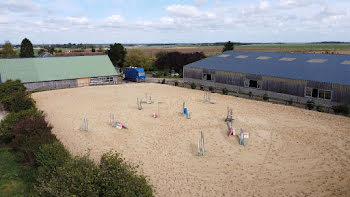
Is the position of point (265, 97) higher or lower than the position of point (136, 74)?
lower

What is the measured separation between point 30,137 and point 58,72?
31.6 metres

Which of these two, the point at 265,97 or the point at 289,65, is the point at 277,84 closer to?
the point at 265,97

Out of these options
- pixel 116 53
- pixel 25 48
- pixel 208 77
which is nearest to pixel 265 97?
pixel 208 77

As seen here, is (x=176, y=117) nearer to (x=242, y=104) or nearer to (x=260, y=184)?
(x=242, y=104)

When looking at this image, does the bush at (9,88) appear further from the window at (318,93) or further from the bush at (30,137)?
the window at (318,93)

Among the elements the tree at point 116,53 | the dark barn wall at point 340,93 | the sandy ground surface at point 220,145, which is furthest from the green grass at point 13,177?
the tree at point 116,53

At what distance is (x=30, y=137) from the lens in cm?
1839

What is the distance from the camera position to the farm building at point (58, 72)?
4419cm

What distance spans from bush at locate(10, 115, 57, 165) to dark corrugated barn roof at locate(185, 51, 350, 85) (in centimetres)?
2865

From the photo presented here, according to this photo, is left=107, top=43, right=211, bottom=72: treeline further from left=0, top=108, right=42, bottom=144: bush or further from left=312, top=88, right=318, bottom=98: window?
left=0, top=108, right=42, bottom=144: bush

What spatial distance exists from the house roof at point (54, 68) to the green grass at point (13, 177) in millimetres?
27386

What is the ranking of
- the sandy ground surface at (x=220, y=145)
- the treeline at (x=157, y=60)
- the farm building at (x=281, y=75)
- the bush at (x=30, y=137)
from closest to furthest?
the sandy ground surface at (x=220, y=145) < the bush at (x=30, y=137) < the farm building at (x=281, y=75) < the treeline at (x=157, y=60)

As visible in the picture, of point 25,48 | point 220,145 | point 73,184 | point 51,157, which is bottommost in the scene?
point 220,145

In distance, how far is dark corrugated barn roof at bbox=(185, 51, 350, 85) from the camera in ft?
105
